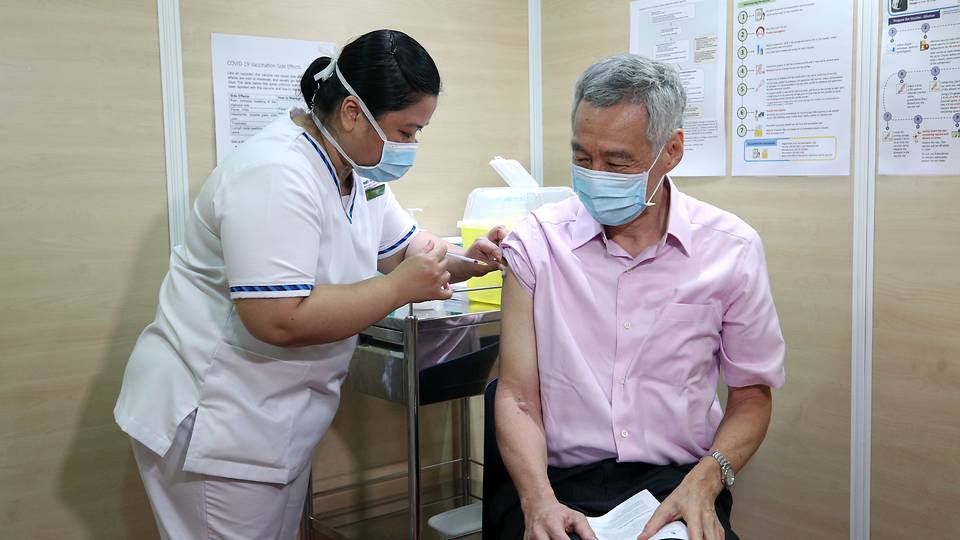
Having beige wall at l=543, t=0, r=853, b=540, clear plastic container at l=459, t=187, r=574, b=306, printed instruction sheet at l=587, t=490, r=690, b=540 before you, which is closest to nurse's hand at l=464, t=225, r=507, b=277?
clear plastic container at l=459, t=187, r=574, b=306

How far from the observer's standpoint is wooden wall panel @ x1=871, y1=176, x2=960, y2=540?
193 cm

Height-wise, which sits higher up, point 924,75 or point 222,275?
point 924,75

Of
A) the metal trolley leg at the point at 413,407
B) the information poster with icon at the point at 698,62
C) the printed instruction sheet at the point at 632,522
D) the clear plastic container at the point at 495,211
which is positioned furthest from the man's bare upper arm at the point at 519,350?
the information poster with icon at the point at 698,62

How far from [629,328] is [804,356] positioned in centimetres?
81

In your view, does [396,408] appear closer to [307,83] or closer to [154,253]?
[154,253]

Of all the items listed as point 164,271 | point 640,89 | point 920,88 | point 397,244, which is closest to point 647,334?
point 640,89

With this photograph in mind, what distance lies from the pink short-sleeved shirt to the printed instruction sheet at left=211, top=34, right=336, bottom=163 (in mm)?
1029

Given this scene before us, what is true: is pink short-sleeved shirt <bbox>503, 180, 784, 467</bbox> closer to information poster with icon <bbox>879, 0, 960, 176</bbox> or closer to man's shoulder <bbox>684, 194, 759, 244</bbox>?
man's shoulder <bbox>684, 194, 759, 244</bbox>

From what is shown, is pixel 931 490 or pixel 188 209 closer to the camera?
pixel 931 490

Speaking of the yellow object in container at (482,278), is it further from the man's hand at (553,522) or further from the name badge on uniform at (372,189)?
the man's hand at (553,522)

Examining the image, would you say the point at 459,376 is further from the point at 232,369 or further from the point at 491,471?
the point at 232,369

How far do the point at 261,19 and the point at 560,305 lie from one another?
4.09 ft

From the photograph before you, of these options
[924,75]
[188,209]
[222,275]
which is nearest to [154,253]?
[188,209]

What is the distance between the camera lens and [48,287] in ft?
6.82
